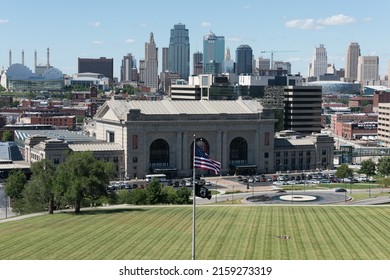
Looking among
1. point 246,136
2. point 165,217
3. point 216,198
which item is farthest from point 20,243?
point 246,136

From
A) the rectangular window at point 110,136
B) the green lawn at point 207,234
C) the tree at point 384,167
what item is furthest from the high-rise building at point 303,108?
the green lawn at point 207,234

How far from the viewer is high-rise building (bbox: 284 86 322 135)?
195750 mm

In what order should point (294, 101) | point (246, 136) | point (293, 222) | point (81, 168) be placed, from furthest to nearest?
point (294, 101)
point (246, 136)
point (81, 168)
point (293, 222)

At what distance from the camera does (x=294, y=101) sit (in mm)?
196125

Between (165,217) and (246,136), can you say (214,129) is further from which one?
(165,217)

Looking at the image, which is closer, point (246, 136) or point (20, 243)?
point (20, 243)

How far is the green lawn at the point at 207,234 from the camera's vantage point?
56.3 m

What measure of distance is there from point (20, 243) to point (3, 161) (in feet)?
256

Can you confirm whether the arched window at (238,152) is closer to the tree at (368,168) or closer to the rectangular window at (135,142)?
the rectangular window at (135,142)

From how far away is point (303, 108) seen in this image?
19775 centimetres

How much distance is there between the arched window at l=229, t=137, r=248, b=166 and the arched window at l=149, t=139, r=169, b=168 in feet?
43.9

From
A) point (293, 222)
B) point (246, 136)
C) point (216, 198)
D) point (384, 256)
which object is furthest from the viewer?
point (246, 136)

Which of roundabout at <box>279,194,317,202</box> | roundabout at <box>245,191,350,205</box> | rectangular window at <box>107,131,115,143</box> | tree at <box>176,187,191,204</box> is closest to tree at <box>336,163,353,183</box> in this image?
roundabout at <box>245,191,350,205</box>

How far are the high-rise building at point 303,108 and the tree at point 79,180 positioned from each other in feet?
396
